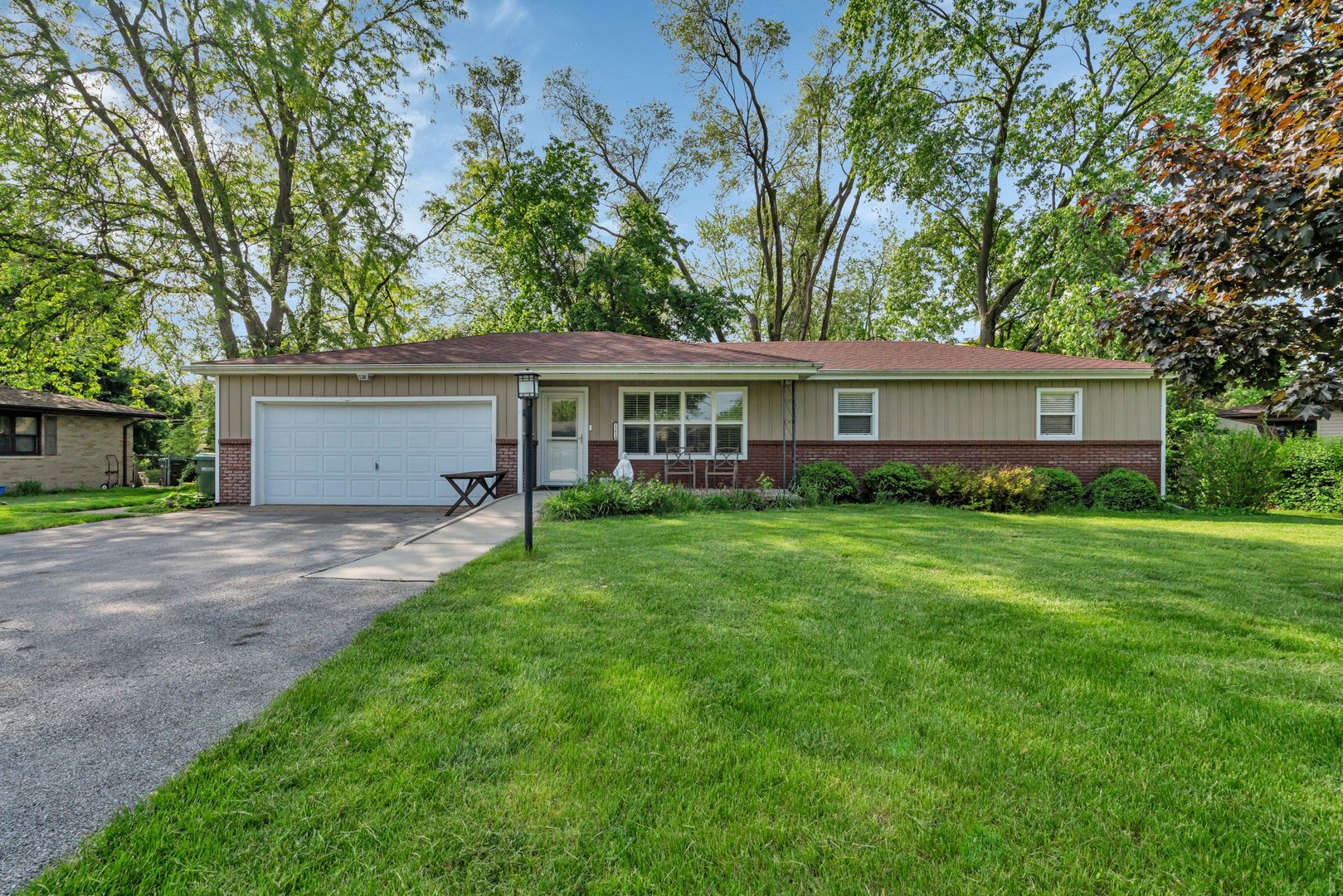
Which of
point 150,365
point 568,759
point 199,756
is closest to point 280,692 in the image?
point 199,756

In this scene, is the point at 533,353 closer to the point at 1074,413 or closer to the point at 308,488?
the point at 308,488

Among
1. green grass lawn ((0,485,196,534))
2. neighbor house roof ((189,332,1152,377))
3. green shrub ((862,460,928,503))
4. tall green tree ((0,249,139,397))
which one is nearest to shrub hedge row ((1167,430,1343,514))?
neighbor house roof ((189,332,1152,377))

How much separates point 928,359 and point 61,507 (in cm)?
1813

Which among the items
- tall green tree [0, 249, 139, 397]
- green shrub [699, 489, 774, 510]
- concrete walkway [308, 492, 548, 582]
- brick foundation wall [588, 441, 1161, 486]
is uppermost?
tall green tree [0, 249, 139, 397]

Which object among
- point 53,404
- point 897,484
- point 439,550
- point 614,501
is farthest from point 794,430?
point 53,404

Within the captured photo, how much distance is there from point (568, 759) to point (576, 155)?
69.9ft

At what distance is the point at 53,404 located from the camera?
15.6 metres

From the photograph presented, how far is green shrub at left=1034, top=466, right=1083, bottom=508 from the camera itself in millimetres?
10633

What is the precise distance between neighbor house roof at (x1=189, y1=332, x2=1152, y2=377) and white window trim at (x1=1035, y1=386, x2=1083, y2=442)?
407 millimetres

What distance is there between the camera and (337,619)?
12.1 feet

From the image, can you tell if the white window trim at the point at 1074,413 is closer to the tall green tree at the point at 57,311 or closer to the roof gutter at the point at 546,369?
the roof gutter at the point at 546,369

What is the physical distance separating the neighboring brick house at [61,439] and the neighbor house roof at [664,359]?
390 inches

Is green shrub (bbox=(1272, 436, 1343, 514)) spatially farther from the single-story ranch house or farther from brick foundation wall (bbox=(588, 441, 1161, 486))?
the single-story ranch house

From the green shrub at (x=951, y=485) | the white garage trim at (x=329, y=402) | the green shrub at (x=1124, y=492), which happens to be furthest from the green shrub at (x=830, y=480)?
the white garage trim at (x=329, y=402)
